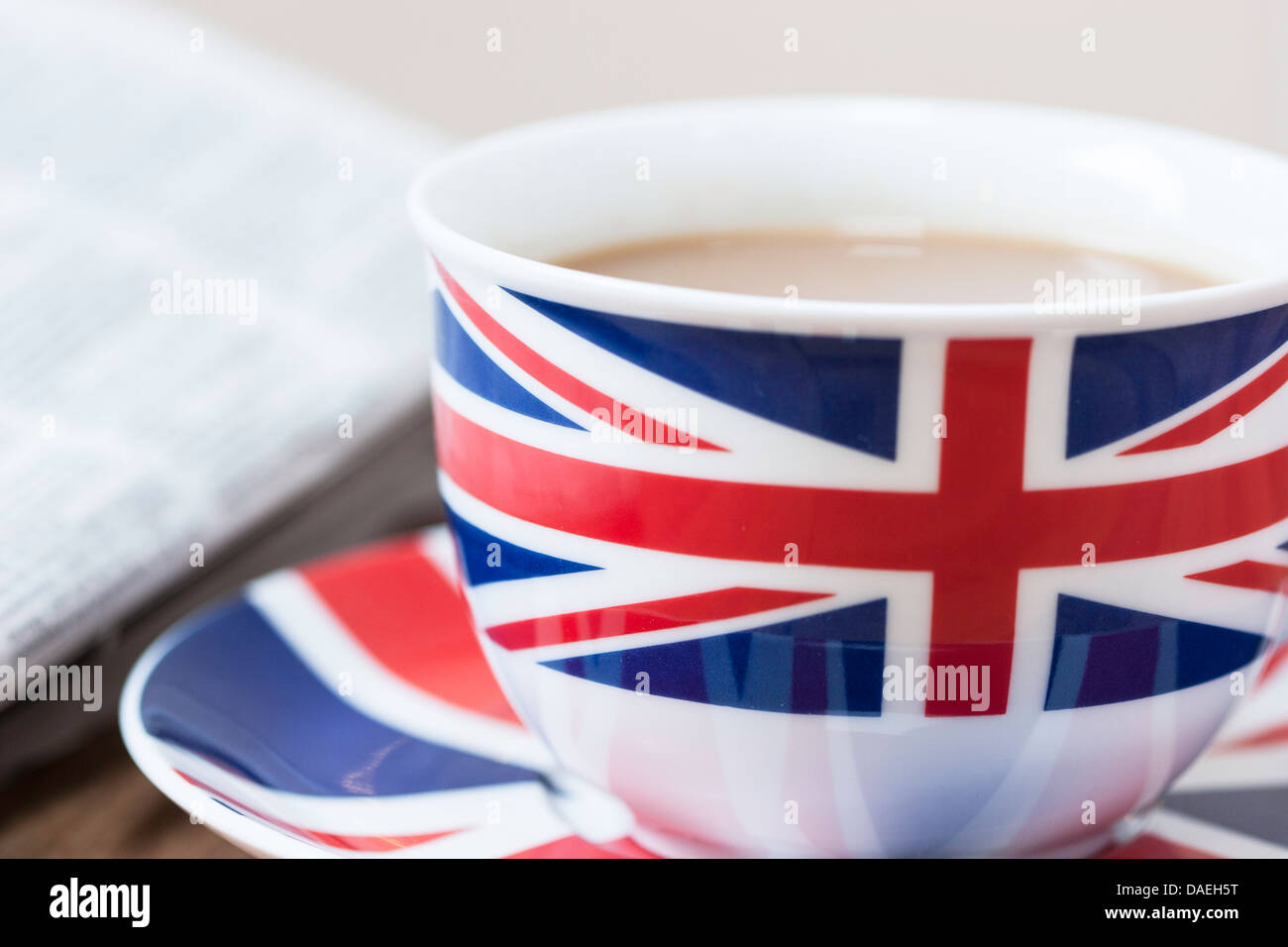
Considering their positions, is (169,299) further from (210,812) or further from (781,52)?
(781,52)

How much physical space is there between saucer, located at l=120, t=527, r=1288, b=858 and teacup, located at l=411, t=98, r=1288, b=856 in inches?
1.5

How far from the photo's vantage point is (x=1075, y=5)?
111 centimetres

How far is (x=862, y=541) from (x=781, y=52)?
0.97m

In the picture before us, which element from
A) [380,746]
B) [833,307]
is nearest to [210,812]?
[380,746]

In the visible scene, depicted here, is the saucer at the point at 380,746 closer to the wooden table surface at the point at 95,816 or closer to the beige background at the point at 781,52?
the wooden table surface at the point at 95,816

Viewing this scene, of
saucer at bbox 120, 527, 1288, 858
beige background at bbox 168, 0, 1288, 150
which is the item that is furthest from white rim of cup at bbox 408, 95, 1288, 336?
beige background at bbox 168, 0, 1288, 150

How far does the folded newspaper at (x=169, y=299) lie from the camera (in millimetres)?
516

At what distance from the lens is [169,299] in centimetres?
68

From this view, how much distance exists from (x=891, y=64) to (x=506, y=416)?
36.5 inches

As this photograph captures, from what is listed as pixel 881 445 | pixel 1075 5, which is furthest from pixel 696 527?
pixel 1075 5

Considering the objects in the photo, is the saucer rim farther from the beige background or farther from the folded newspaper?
the beige background

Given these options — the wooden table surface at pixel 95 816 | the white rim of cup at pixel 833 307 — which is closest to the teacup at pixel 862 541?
the white rim of cup at pixel 833 307

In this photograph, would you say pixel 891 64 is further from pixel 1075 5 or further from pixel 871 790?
pixel 871 790

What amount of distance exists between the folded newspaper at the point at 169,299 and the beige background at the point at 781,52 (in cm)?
44
